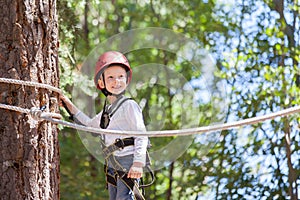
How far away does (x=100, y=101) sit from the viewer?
860 centimetres

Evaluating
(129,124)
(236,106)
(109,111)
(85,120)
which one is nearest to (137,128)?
(129,124)

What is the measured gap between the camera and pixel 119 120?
3377 millimetres

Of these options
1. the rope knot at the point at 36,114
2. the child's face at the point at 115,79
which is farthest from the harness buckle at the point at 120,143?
the rope knot at the point at 36,114

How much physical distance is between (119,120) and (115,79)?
18cm

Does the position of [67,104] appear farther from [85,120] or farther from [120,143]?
[120,143]

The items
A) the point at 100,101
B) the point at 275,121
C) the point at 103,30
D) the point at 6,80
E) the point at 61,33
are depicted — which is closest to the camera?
the point at 6,80

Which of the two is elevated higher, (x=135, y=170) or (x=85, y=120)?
(x=85, y=120)

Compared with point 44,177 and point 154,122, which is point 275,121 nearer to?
point 154,122

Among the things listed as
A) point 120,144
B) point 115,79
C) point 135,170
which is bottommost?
point 135,170

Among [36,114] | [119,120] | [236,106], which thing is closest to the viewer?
[36,114]

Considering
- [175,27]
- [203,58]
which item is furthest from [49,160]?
[175,27]

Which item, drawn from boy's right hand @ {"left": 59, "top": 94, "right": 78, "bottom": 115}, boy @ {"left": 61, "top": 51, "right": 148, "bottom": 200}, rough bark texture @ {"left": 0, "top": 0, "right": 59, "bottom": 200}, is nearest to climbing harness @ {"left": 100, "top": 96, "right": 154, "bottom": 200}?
boy @ {"left": 61, "top": 51, "right": 148, "bottom": 200}

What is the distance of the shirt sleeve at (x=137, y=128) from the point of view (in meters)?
3.28

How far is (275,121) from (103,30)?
335 centimetres
